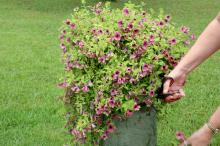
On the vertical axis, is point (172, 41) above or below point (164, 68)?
above

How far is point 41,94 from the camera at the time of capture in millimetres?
5746

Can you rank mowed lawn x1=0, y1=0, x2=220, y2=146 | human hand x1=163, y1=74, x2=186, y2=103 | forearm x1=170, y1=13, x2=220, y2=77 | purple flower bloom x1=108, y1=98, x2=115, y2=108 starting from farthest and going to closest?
mowed lawn x1=0, y1=0, x2=220, y2=146, purple flower bloom x1=108, y1=98, x2=115, y2=108, human hand x1=163, y1=74, x2=186, y2=103, forearm x1=170, y1=13, x2=220, y2=77

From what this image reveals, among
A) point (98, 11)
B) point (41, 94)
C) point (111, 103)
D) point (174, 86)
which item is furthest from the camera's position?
point (41, 94)

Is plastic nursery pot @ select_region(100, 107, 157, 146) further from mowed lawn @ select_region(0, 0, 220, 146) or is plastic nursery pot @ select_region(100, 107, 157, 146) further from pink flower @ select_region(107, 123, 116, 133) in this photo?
mowed lawn @ select_region(0, 0, 220, 146)

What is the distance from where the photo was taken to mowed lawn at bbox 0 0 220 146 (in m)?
4.47

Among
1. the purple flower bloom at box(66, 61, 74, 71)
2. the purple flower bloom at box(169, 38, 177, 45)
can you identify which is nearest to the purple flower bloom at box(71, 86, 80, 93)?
the purple flower bloom at box(66, 61, 74, 71)

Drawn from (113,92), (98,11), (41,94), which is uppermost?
(98,11)

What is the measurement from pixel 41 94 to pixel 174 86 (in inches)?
140

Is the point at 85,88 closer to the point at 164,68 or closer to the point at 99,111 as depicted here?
the point at 99,111

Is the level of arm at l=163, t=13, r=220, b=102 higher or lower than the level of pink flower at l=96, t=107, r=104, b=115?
higher

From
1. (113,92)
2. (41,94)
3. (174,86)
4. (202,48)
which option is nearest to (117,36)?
(113,92)

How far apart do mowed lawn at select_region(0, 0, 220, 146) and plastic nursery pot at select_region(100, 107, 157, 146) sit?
20 cm

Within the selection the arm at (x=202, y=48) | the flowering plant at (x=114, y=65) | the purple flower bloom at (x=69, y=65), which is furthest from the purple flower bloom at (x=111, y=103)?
the arm at (x=202, y=48)

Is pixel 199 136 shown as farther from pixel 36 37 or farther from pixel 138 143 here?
pixel 36 37
